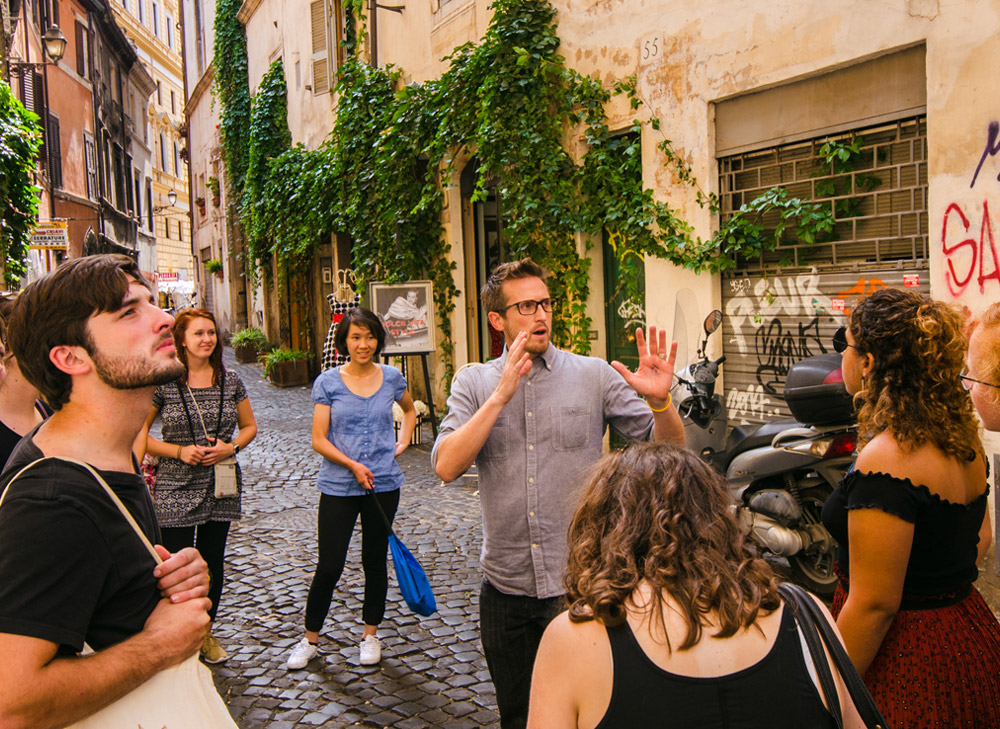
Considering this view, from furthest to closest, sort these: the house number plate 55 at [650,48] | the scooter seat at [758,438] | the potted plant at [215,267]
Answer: the potted plant at [215,267] → the house number plate 55 at [650,48] → the scooter seat at [758,438]

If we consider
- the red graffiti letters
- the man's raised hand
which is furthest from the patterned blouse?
the red graffiti letters

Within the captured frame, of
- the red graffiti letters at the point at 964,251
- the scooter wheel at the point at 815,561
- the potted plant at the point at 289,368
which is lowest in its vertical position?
the scooter wheel at the point at 815,561

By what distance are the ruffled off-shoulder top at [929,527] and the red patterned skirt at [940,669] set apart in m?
0.07

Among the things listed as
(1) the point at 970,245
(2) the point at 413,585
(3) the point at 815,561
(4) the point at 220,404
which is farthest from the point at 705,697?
(1) the point at 970,245

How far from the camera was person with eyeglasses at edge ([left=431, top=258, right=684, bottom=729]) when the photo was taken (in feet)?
9.20

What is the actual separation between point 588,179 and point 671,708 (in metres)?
7.36

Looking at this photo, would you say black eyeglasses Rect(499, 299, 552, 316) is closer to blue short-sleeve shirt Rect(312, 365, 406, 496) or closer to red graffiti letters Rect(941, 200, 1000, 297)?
blue short-sleeve shirt Rect(312, 365, 406, 496)

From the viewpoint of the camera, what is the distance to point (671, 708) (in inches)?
55.2

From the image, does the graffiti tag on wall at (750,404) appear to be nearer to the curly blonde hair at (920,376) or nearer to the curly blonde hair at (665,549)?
the curly blonde hair at (920,376)

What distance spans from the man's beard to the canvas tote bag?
24 cm

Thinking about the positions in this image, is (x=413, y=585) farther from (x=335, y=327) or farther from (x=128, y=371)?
(x=335, y=327)

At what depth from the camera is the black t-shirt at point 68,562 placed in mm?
1529

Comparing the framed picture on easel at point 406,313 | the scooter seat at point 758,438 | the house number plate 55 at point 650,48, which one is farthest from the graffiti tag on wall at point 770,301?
the framed picture on easel at point 406,313

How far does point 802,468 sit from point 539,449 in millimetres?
2444
